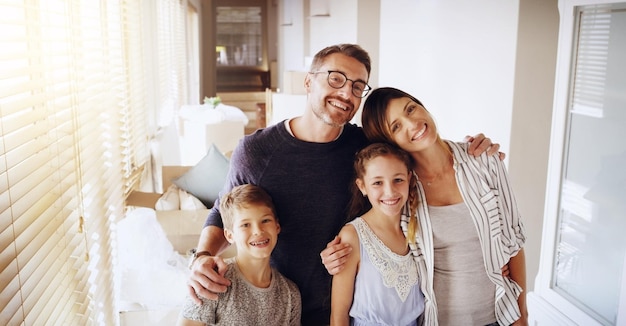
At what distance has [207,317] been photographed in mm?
1460

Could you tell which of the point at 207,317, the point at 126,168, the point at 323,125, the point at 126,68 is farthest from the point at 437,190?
the point at 126,68

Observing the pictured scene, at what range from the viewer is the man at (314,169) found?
5.20 feet

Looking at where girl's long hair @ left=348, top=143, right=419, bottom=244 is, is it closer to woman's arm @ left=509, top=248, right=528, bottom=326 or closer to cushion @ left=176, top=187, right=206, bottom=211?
woman's arm @ left=509, top=248, right=528, bottom=326

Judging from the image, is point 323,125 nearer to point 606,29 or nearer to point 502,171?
point 502,171

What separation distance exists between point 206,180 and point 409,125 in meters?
1.71

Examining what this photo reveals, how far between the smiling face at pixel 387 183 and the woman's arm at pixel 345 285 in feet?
0.38

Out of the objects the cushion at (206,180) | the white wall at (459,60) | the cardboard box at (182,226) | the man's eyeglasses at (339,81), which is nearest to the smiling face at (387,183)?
the man's eyeglasses at (339,81)

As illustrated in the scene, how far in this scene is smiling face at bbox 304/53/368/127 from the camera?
157cm

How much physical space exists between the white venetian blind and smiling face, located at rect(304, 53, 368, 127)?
2.43 ft

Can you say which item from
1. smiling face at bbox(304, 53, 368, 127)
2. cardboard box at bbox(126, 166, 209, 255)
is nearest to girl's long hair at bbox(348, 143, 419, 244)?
smiling face at bbox(304, 53, 368, 127)

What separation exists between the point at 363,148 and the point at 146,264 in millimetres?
1207

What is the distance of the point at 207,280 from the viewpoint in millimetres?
1428

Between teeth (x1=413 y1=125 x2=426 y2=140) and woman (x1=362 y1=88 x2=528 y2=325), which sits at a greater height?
teeth (x1=413 y1=125 x2=426 y2=140)

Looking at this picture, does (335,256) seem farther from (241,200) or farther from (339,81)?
(339,81)
